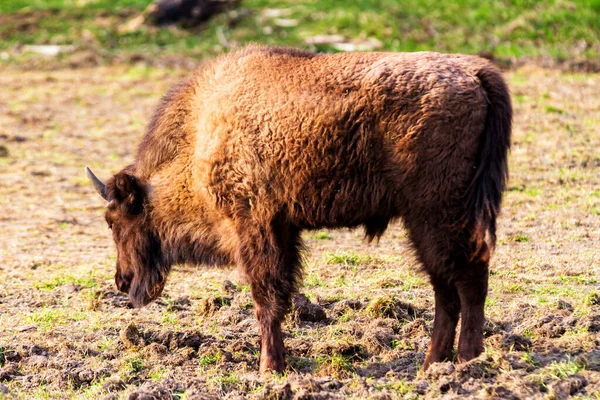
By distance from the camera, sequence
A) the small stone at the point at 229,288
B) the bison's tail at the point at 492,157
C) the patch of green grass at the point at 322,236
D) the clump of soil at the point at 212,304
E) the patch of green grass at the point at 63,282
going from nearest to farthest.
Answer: the bison's tail at the point at 492,157
the clump of soil at the point at 212,304
the small stone at the point at 229,288
the patch of green grass at the point at 63,282
the patch of green grass at the point at 322,236

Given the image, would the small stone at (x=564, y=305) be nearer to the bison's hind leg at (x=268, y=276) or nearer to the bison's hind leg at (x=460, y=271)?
the bison's hind leg at (x=460, y=271)

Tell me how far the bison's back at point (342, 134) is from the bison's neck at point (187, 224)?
0.22 meters

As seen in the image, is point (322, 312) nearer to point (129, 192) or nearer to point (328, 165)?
point (328, 165)

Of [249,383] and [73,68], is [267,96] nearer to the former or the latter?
[249,383]

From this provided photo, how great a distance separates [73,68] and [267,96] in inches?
513

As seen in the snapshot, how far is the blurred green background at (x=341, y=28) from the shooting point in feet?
51.3

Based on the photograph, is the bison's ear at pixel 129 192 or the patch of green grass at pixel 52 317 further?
the patch of green grass at pixel 52 317

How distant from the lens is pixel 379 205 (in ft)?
17.5

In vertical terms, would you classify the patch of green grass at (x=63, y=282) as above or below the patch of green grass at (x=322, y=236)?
above

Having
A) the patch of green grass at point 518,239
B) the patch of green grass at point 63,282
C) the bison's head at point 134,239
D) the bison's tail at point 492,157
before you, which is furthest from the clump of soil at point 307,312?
the patch of green grass at point 518,239

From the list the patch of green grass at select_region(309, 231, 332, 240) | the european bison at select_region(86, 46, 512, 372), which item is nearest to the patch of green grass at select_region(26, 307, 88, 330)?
the european bison at select_region(86, 46, 512, 372)

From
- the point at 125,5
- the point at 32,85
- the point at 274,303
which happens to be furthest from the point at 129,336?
the point at 125,5

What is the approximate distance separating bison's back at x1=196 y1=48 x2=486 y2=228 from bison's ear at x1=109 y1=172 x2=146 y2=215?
0.69m

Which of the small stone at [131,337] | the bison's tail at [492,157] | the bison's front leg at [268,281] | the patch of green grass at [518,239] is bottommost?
the patch of green grass at [518,239]
